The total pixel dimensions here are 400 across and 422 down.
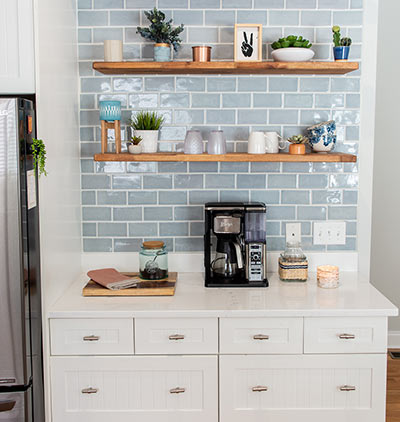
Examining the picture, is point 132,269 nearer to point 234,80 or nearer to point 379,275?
point 234,80

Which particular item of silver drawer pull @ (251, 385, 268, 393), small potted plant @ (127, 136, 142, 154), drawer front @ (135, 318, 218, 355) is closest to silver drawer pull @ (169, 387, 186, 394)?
drawer front @ (135, 318, 218, 355)

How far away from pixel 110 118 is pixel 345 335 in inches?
54.9

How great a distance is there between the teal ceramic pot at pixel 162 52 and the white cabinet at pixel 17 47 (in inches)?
26.3

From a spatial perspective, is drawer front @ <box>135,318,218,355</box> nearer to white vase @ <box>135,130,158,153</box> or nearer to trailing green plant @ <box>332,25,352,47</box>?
white vase @ <box>135,130,158,153</box>

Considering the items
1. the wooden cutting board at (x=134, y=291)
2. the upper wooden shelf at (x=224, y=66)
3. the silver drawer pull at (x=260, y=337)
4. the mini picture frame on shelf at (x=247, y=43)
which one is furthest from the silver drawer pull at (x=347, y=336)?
the mini picture frame on shelf at (x=247, y=43)

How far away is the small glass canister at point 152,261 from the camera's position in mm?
2771

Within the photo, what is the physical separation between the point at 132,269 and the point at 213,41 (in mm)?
1177

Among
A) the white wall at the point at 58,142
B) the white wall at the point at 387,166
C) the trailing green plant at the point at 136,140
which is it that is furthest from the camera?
the white wall at the point at 387,166

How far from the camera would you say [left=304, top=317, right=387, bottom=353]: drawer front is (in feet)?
8.02

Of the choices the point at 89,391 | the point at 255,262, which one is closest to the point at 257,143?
the point at 255,262

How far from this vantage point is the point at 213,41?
2898 millimetres

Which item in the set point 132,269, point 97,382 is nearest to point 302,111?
point 132,269

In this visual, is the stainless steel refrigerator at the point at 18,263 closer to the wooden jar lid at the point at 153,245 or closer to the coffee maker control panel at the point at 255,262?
the wooden jar lid at the point at 153,245

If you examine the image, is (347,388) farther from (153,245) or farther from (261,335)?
(153,245)
